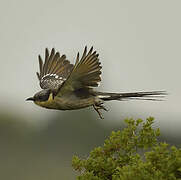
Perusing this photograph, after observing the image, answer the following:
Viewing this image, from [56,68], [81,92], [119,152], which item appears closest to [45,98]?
[81,92]

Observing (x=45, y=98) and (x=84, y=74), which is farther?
(x=45, y=98)

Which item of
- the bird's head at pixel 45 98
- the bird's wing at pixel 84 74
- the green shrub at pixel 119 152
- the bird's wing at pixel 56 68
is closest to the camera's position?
the green shrub at pixel 119 152

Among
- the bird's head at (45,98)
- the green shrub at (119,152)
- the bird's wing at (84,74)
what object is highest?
the bird's wing at (84,74)

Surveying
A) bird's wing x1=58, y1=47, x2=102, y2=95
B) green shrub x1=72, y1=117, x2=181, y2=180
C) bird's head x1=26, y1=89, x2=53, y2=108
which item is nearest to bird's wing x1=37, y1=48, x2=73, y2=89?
bird's head x1=26, y1=89, x2=53, y2=108

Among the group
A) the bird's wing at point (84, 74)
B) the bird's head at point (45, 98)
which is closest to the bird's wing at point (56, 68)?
the bird's head at point (45, 98)

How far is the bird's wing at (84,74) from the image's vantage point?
8258mm

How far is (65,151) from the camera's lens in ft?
105

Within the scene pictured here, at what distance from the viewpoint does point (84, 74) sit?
835cm

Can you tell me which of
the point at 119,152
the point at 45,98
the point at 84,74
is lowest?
the point at 119,152

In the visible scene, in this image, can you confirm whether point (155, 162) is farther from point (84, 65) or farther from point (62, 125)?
point (62, 125)

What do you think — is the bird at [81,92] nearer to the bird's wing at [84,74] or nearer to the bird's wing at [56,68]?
the bird's wing at [84,74]

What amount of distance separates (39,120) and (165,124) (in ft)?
26.2

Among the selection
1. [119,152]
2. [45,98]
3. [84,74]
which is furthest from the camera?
[45,98]

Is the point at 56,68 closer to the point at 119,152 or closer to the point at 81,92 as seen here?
the point at 81,92
